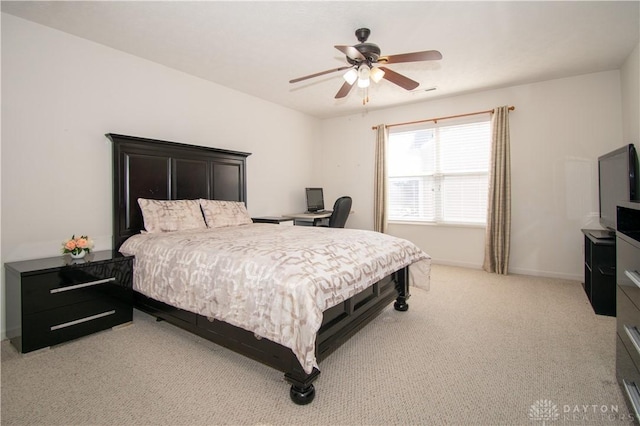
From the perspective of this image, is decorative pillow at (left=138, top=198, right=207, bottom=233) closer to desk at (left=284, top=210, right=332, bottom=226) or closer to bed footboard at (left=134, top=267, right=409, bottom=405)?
bed footboard at (left=134, top=267, right=409, bottom=405)

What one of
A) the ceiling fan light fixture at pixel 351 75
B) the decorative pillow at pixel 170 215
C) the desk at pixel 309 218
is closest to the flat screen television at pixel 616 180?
the ceiling fan light fixture at pixel 351 75

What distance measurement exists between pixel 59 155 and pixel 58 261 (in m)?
0.98

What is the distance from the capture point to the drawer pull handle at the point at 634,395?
1.36 meters

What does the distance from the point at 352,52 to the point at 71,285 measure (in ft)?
8.98

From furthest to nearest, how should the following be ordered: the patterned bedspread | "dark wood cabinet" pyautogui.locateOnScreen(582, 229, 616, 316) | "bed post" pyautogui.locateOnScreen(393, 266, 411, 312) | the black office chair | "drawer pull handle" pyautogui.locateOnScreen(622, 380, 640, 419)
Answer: the black office chair < "bed post" pyautogui.locateOnScreen(393, 266, 411, 312) < "dark wood cabinet" pyautogui.locateOnScreen(582, 229, 616, 316) < the patterned bedspread < "drawer pull handle" pyautogui.locateOnScreen(622, 380, 640, 419)

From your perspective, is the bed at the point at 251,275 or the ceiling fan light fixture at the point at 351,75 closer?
the bed at the point at 251,275

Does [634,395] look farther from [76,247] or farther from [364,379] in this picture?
[76,247]

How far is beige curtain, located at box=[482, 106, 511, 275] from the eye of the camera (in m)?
4.22

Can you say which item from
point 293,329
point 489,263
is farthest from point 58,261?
point 489,263

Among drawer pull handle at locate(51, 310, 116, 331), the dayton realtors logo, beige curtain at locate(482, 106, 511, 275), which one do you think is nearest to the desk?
beige curtain at locate(482, 106, 511, 275)

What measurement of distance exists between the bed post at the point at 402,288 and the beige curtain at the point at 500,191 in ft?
6.91

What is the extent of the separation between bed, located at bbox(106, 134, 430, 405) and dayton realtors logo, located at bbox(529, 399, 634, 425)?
43.0 inches

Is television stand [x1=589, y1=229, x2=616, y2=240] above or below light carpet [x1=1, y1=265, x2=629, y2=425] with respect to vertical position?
above

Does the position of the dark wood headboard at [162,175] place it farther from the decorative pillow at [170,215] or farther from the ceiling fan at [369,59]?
the ceiling fan at [369,59]
